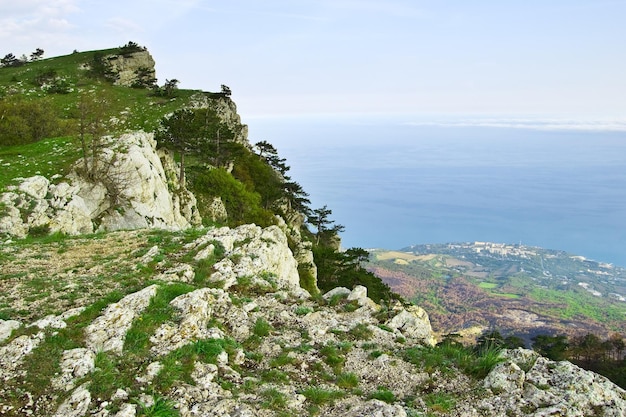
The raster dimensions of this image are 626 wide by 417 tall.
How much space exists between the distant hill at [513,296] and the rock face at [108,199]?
8489 cm

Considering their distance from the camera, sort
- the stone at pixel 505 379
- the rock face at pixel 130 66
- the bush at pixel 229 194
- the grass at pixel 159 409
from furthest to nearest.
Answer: the rock face at pixel 130 66 → the bush at pixel 229 194 → the stone at pixel 505 379 → the grass at pixel 159 409

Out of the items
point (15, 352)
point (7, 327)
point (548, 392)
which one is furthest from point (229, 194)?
Result: point (548, 392)

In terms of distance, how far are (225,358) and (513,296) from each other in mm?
160320

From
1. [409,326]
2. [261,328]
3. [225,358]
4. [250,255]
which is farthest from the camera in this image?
[250,255]

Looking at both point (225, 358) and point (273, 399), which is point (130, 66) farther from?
point (273, 399)

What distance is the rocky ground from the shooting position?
771cm

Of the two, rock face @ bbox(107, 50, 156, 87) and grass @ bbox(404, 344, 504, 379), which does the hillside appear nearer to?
grass @ bbox(404, 344, 504, 379)

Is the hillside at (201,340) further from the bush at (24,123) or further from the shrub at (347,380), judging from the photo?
the bush at (24,123)

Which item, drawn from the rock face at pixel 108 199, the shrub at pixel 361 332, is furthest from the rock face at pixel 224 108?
the shrub at pixel 361 332

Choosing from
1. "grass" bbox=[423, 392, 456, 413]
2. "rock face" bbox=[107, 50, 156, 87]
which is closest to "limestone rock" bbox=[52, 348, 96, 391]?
"grass" bbox=[423, 392, 456, 413]

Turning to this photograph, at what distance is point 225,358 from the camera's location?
9367 mm

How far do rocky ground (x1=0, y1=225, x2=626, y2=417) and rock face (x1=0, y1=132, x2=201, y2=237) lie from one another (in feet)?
23.6

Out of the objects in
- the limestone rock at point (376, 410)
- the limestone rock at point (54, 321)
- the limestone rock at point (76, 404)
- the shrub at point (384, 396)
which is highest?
the limestone rock at point (54, 321)

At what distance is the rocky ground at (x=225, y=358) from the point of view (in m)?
7.71
